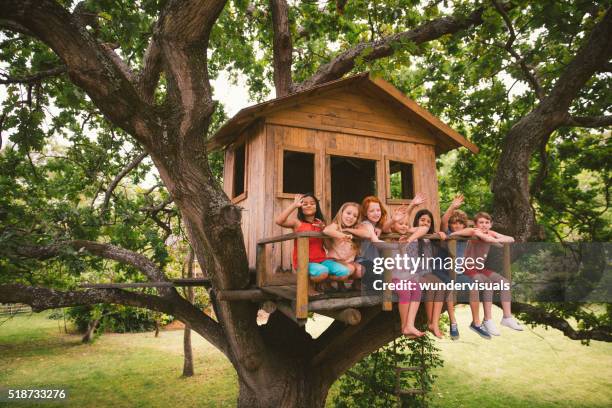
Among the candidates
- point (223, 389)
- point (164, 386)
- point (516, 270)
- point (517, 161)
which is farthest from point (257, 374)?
point (164, 386)

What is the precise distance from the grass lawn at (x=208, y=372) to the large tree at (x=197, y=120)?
6.14m

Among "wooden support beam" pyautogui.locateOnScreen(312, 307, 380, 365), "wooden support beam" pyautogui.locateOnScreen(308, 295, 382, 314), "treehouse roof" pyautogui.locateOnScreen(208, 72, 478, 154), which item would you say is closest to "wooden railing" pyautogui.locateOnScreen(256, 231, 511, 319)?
"wooden support beam" pyautogui.locateOnScreen(308, 295, 382, 314)

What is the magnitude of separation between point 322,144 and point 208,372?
12.3 metres

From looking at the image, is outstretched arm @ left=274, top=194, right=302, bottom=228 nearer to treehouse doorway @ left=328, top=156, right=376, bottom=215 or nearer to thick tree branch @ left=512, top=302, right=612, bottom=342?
thick tree branch @ left=512, top=302, right=612, bottom=342

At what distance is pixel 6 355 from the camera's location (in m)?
17.6

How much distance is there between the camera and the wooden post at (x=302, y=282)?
4082 mm

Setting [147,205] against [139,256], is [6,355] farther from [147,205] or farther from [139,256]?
[139,256]

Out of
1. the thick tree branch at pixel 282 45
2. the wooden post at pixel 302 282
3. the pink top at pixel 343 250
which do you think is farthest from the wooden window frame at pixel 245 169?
the wooden post at pixel 302 282

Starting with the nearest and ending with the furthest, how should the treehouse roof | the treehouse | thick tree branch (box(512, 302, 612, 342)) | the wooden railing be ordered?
the wooden railing
the treehouse
the treehouse roof
thick tree branch (box(512, 302, 612, 342))

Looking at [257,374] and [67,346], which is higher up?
[257,374]

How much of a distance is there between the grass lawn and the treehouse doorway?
7648 mm

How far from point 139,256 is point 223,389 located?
7974 mm

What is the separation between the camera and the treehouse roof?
652 cm

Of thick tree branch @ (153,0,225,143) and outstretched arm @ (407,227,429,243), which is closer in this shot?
thick tree branch @ (153,0,225,143)
